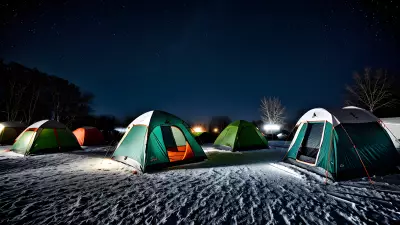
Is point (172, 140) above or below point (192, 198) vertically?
above

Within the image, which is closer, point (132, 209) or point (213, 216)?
point (213, 216)

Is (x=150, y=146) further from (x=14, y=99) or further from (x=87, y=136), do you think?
(x=14, y=99)

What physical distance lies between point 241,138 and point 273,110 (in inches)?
957

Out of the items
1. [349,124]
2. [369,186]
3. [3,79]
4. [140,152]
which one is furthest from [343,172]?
[3,79]

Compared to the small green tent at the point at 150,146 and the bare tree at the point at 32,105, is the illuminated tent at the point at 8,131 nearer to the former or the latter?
the bare tree at the point at 32,105

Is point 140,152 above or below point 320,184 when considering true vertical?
above

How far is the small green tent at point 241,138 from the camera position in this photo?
1184 cm

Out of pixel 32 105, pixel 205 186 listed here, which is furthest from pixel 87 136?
pixel 205 186

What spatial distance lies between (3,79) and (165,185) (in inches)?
1013

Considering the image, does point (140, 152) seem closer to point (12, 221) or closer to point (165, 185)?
point (165, 185)

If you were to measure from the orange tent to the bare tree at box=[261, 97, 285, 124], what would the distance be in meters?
28.4

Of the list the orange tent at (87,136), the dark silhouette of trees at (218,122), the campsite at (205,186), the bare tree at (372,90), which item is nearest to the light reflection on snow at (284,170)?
the campsite at (205,186)

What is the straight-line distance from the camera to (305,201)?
4105 mm

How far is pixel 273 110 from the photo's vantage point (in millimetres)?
33531
